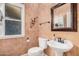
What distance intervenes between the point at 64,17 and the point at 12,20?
2.25 ft

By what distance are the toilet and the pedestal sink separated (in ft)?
0.22

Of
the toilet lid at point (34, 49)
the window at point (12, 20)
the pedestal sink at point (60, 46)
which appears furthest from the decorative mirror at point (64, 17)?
the window at point (12, 20)

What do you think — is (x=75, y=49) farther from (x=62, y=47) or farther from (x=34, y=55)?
(x=34, y=55)

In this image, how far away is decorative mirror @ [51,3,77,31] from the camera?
195 centimetres

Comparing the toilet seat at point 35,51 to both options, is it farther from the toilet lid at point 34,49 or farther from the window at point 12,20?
the window at point 12,20

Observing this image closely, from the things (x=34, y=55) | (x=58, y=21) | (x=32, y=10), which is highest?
(x=32, y=10)

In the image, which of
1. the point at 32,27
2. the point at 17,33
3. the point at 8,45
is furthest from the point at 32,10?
the point at 8,45

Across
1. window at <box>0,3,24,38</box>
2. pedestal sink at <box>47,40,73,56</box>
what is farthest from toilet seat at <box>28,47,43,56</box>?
window at <box>0,3,24,38</box>

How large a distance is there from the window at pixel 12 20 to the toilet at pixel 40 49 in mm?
252

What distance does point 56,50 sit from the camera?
6.54 ft

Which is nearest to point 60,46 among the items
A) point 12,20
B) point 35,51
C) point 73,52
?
point 73,52

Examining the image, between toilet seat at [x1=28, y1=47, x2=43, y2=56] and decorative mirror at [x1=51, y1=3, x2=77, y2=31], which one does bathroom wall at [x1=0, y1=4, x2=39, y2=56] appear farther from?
decorative mirror at [x1=51, y1=3, x2=77, y2=31]

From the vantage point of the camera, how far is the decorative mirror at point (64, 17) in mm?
1954

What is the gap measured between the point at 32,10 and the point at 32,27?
0.23 m
